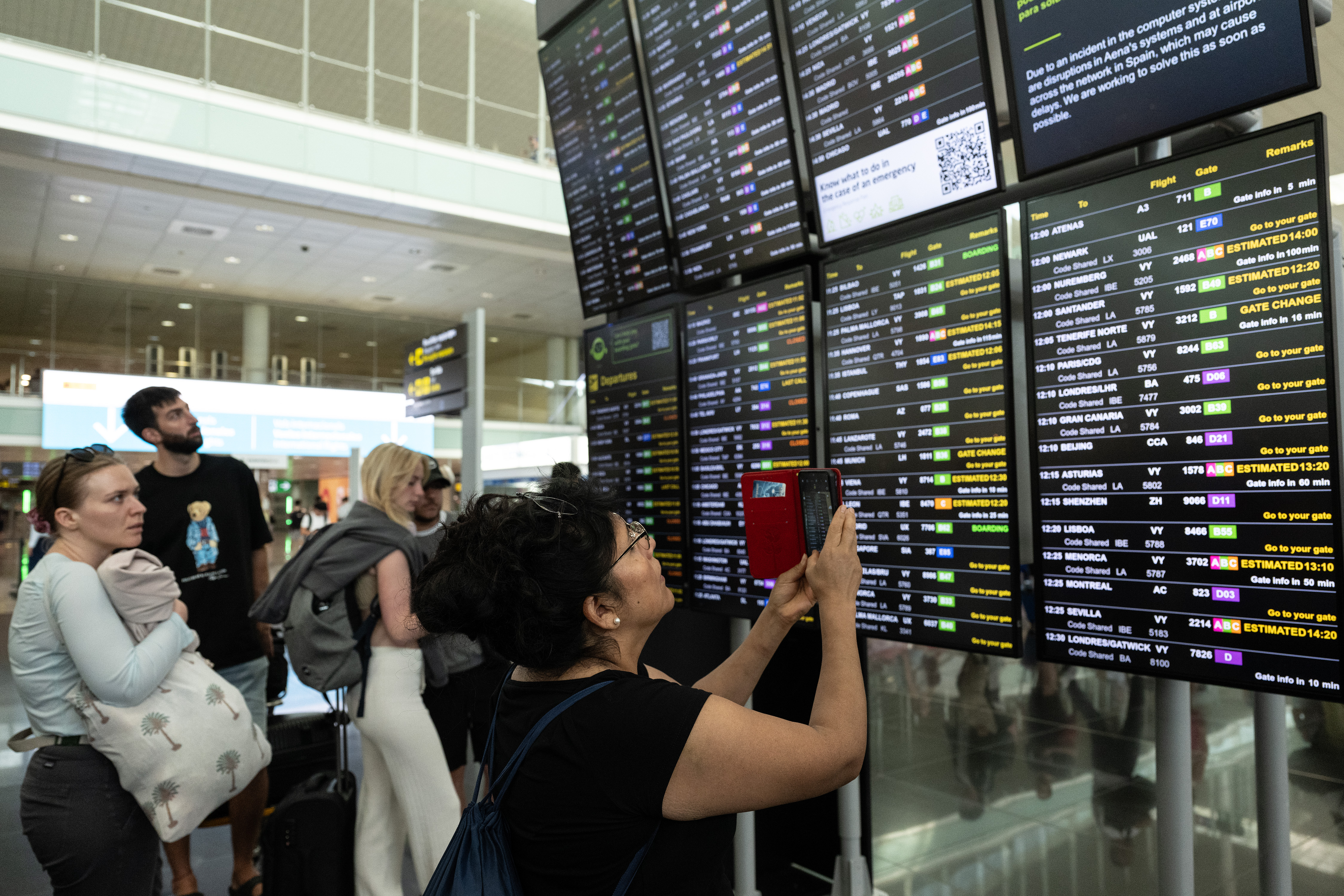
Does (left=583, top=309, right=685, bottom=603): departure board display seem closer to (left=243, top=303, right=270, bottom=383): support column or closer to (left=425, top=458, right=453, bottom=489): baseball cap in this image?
(left=425, top=458, right=453, bottom=489): baseball cap

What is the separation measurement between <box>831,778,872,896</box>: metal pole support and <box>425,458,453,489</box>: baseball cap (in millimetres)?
2071

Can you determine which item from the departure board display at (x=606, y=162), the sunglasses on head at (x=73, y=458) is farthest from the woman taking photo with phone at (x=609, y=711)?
the departure board display at (x=606, y=162)

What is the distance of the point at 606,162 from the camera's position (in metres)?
3.46

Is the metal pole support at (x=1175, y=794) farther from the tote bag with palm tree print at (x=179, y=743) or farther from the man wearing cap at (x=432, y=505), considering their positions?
the man wearing cap at (x=432, y=505)

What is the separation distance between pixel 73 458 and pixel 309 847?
1.46 metres

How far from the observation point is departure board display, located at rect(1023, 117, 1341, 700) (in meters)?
1.58

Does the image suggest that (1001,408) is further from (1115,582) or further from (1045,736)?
(1045,736)

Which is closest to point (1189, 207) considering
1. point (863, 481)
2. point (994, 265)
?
point (994, 265)

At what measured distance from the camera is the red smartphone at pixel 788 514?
1.57 m

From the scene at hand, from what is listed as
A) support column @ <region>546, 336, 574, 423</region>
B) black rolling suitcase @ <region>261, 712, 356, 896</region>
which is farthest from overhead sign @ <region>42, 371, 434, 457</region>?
black rolling suitcase @ <region>261, 712, 356, 896</region>

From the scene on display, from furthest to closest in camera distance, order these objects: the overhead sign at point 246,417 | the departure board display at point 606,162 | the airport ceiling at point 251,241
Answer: the overhead sign at point 246,417 → the airport ceiling at point 251,241 → the departure board display at point 606,162

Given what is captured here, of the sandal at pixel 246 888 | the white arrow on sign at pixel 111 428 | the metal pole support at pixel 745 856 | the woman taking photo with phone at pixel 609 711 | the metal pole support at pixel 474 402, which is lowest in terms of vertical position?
the sandal at pixel 246 888

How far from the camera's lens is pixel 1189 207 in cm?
176

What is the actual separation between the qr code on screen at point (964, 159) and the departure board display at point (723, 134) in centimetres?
52
